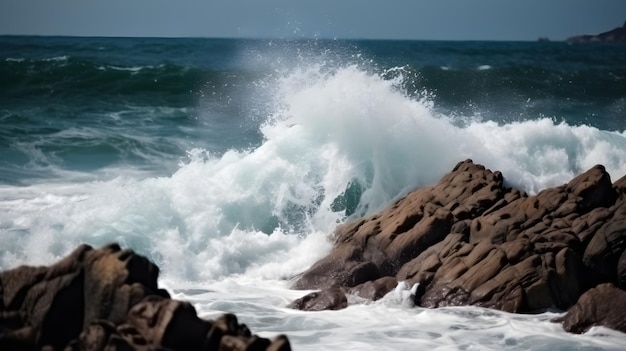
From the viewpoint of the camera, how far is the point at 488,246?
11.2 metres

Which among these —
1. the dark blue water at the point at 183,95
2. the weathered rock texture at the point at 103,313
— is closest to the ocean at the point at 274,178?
the dark blue water at the point at 183,95

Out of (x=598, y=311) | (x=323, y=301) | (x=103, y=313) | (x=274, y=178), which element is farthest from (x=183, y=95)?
(x=103, y=313)

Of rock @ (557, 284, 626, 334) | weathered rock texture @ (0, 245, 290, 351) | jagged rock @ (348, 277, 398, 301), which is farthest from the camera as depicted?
jagged rock @ (348, 277, 398, 301)

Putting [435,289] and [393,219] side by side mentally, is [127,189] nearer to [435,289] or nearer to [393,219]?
[393,219]

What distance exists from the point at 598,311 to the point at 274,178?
262 inches

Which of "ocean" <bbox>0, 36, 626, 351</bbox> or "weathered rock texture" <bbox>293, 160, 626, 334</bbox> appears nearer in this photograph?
"ocean" <bbox>0, 36, 626, 351</bbox>

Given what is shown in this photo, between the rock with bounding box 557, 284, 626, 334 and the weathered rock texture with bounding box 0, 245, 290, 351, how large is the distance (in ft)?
16.1

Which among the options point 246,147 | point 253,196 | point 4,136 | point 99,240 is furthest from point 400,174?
point 4,136

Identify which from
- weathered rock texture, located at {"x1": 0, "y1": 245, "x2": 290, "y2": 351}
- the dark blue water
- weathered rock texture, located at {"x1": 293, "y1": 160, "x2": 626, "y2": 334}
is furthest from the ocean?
weathered rock texture, located at {"x1": 0, "y1": 245, "x2": 290, "y2": 351}

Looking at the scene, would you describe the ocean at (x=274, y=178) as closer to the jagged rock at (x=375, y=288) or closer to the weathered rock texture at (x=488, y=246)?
the jagged rock at (x=375, y=288)

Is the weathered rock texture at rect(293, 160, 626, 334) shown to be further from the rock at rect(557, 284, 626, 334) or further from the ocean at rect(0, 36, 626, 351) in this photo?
the rock at rect(557, 284, 626, 334)

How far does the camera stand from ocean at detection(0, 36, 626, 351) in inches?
407

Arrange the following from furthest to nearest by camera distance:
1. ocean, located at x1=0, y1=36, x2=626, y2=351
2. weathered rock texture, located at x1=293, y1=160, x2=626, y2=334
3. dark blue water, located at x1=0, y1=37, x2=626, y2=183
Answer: dark blue water, located at x1=0, y1=37, x2=626, y2=183
weathered rock texture, located at x1=293, y1=160, x2=626, y2=334
ocean, located at x1=0, y1=36, x2=626, y2=351

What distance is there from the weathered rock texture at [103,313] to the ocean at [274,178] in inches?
128
